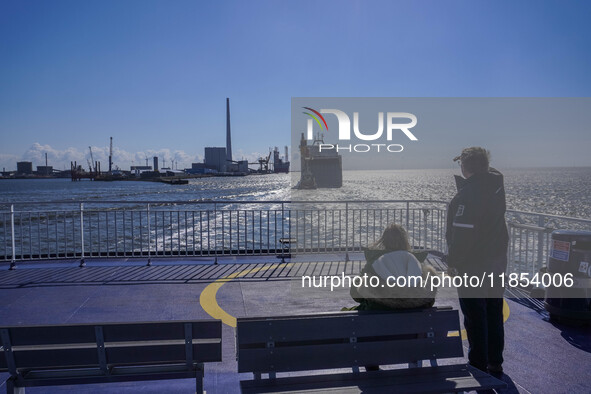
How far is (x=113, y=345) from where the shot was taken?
9.25 feet

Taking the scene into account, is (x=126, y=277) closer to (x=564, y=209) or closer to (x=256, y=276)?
(x=256, y=276)

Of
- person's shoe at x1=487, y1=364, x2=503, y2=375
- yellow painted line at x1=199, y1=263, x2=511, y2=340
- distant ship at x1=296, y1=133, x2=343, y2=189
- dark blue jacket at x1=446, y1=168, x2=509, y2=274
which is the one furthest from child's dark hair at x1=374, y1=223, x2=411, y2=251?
distant ship at x1=296, y1=133, x2=343, y2=189

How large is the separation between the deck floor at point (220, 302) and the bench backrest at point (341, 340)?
1.35 meters

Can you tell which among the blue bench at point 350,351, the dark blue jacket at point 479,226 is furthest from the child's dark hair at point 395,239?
A: the dark blue jacket at point 479,226

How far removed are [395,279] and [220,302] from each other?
403cm

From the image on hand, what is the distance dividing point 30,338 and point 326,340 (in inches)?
75.7

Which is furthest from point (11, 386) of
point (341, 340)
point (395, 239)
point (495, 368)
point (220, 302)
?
point (495, 368)

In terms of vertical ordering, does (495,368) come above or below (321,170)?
below

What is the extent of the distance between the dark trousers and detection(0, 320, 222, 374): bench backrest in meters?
2.44

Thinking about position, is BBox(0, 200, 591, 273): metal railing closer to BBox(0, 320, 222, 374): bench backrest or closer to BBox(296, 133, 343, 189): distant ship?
BBox(0, 320, 222, 374): bench backrest

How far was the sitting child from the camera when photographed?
315 cm

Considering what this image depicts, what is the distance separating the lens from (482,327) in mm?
3949

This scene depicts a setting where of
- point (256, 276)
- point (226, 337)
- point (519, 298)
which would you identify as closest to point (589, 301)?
point (519, 298)

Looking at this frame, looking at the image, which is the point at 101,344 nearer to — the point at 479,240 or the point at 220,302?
the point at 479,240
